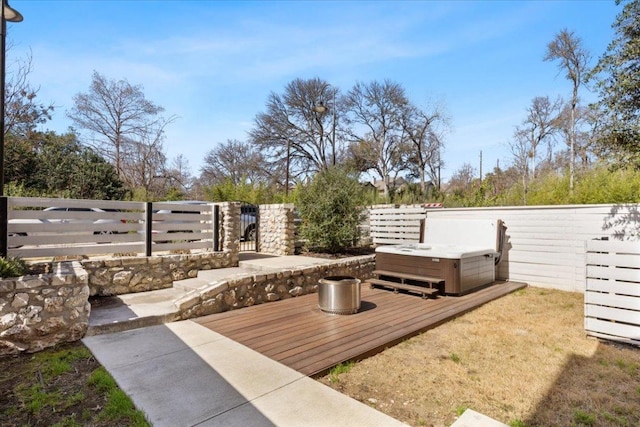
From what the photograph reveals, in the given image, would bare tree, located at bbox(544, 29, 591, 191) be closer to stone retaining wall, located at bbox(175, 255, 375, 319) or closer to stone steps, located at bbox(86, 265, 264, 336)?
stone retaining wall, located at bbox(175, 255, 375, 319)

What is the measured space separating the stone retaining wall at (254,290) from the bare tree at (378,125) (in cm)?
2196

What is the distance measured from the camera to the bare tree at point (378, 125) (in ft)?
84.6

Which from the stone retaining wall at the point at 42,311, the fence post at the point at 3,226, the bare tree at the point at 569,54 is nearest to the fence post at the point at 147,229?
the fence post at the point at 3,226

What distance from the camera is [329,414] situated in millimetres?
2102

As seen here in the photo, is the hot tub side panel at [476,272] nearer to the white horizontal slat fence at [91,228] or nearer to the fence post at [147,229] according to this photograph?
the white horizontal slat fence at [91,228]

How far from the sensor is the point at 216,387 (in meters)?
2.42

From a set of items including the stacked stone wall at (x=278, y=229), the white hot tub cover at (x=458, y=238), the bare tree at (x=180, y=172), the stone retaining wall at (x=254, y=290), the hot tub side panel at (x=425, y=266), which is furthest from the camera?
the bare tree at (x=180, y=172)

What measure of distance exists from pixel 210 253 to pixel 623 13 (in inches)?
277

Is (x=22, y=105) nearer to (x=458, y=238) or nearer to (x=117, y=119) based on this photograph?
(x=117, y=119)

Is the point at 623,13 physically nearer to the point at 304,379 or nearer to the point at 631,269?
the point at 631,269

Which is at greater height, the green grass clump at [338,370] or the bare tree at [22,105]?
the bare tree at [22,105]

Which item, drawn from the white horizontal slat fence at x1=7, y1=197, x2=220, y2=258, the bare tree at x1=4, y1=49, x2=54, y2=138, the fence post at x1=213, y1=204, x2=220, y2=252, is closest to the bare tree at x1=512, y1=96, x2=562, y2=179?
the fence post at x1=213, y1=204, x2=220, y2=252

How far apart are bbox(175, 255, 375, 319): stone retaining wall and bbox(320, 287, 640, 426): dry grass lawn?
6.94 ft

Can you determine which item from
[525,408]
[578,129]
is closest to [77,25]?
[525,408]
